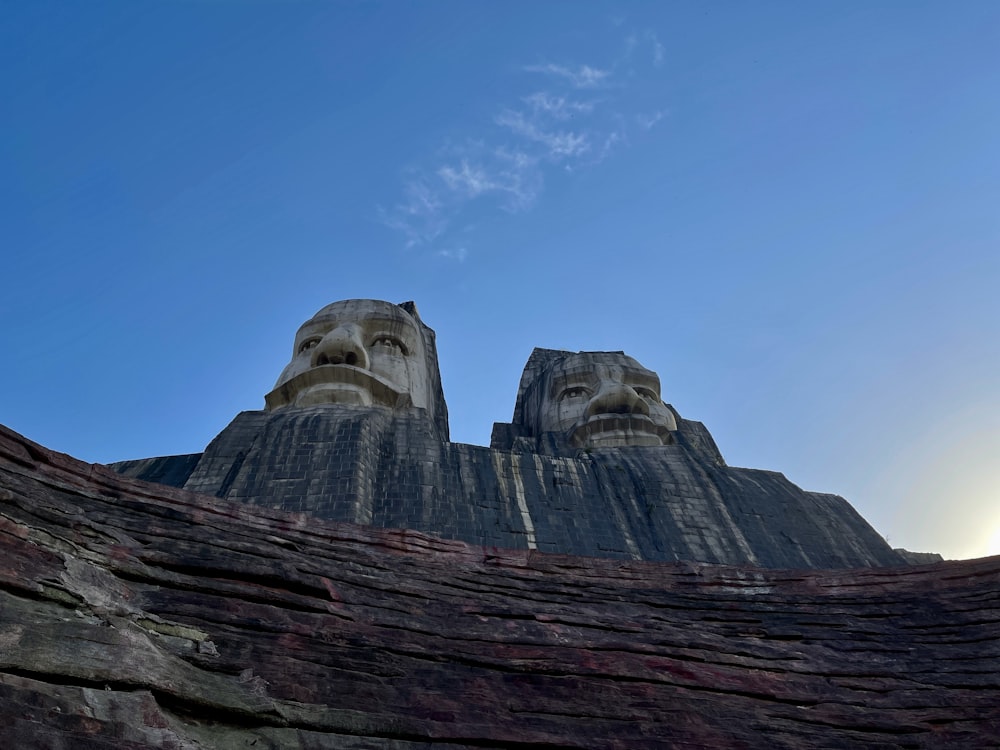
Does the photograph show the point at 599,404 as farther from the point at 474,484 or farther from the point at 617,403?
the point at 474,484

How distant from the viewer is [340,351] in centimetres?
1328

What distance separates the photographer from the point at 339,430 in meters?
10.7

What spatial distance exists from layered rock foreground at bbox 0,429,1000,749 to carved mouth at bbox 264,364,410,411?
6.83 meters

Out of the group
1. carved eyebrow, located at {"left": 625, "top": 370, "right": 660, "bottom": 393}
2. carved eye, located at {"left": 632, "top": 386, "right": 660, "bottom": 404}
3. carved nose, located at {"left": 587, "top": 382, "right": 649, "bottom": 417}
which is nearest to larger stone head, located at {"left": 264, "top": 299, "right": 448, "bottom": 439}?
carved nose, located at {"left": 587, "top": 382, "right": 649, "bottom": 417}

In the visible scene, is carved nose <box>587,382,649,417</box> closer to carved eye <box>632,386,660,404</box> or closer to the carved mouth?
carved eye <box>632,386,660,404</box>

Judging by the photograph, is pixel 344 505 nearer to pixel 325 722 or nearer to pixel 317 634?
pixel 317 634

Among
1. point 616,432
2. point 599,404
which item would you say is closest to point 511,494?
point 616,432

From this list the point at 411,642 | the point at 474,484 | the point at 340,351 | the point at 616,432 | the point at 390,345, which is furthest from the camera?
the point at 616,432

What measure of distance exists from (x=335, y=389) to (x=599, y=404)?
4.86 m

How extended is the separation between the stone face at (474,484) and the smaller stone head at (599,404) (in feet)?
2.69

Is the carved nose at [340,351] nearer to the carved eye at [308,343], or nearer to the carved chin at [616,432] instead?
the carved eye at [308,343]

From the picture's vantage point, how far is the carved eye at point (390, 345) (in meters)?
14.3

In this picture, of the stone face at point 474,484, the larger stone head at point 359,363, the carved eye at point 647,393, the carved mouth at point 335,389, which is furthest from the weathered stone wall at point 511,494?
the carved eye at point 647,393

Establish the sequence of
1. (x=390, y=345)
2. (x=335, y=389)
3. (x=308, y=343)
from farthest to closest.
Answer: (x=390, y=345)
(x=308, y=343)
(x=335, y=389)
